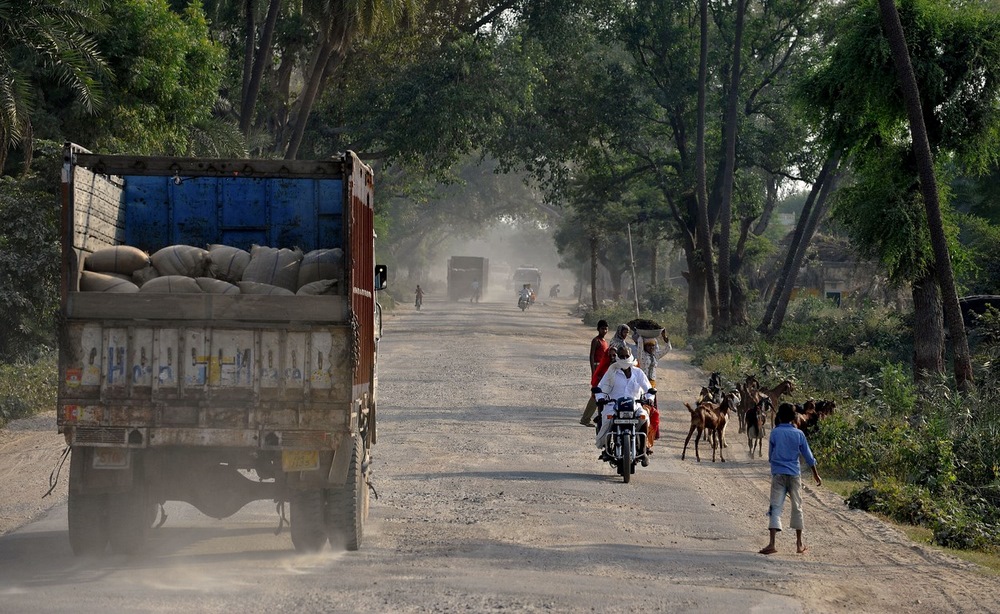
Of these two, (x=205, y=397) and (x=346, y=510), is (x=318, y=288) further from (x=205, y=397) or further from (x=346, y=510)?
(x=346, y=510)

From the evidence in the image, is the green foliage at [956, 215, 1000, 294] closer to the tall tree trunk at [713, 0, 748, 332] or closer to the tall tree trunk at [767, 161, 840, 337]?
the tall tree trunk at [767, 161, 840, 337]

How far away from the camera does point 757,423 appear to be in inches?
679

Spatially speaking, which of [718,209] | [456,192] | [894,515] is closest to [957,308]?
[894,515]

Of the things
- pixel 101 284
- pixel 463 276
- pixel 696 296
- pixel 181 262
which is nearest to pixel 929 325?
pixel 181 262

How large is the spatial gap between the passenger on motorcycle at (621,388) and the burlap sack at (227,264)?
18.7 ft

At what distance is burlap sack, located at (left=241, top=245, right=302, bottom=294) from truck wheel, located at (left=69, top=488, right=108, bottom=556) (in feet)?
7.03

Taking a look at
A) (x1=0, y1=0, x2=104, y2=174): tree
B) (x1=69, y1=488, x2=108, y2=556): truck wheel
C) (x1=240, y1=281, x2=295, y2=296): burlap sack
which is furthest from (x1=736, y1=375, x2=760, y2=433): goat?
(x1=0, y1=0, x2=104, y2=174): tree

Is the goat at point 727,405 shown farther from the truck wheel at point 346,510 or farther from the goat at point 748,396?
the truck wheel at point 346,510

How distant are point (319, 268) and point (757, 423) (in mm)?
8708

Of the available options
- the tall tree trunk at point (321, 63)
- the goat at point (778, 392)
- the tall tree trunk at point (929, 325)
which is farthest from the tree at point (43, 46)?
the tall tree trunk at point (929, 325)

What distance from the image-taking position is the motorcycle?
47.5 ft

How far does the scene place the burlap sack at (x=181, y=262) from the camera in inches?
407

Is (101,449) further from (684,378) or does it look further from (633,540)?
(684,378)

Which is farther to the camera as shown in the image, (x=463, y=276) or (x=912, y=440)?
(x=463, y=276)
